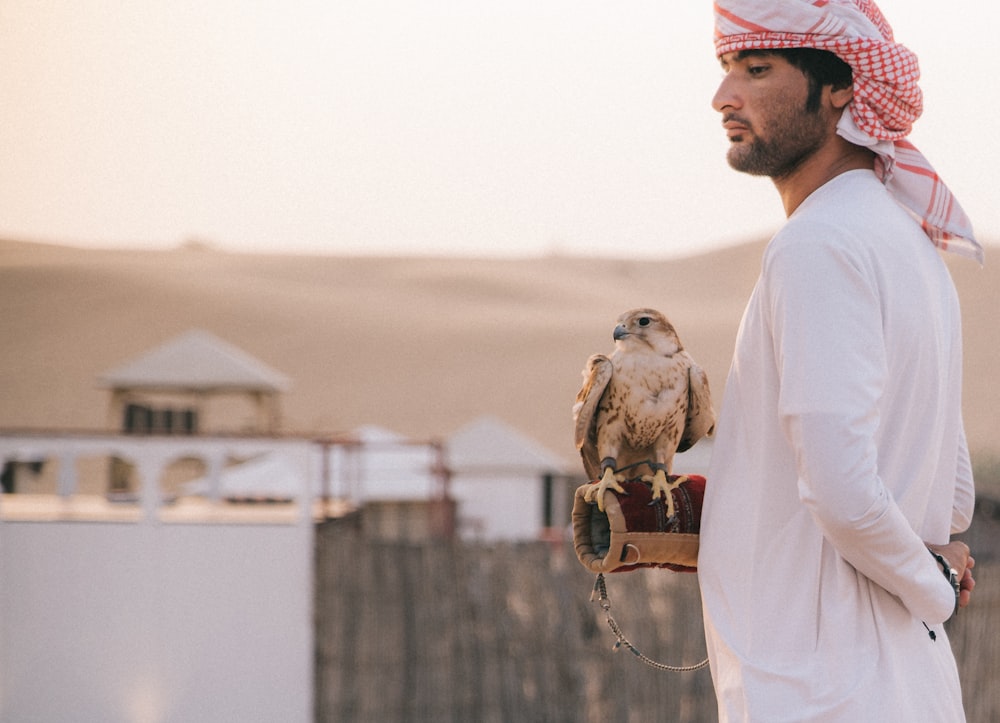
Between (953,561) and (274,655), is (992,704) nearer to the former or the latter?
(274,655)

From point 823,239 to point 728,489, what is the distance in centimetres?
41

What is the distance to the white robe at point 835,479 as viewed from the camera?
1.97 meters

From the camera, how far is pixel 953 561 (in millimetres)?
2217

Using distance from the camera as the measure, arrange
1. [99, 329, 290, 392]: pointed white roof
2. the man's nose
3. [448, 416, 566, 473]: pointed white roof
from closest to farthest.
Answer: the man's nose → [99, 329, 290, 392]: pointed white roof → [448, 416, 566, 473]: pointed white roof

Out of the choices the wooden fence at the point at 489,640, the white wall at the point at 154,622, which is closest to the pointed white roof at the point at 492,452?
the white wall at the point at 154,622

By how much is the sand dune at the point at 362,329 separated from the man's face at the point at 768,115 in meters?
25.8

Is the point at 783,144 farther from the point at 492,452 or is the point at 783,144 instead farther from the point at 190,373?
the point at 492,452

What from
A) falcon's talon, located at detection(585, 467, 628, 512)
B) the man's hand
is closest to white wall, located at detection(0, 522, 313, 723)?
falcon's talon, located at detection(585, 467, 628, 512)

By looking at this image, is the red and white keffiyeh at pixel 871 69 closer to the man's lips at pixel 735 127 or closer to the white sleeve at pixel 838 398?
the man's lips at pixel 735 127

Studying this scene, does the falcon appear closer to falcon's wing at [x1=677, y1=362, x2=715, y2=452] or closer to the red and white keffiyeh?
falcon's wing at [x1=677, y1=362, x2=715, y2=452]

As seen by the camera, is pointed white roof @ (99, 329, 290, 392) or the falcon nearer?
the falcon

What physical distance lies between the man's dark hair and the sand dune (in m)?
25.9

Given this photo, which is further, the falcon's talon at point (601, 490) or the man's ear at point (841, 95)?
the falcon's talon at point (601, 490)

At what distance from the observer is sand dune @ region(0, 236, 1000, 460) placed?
30375 millimetres
